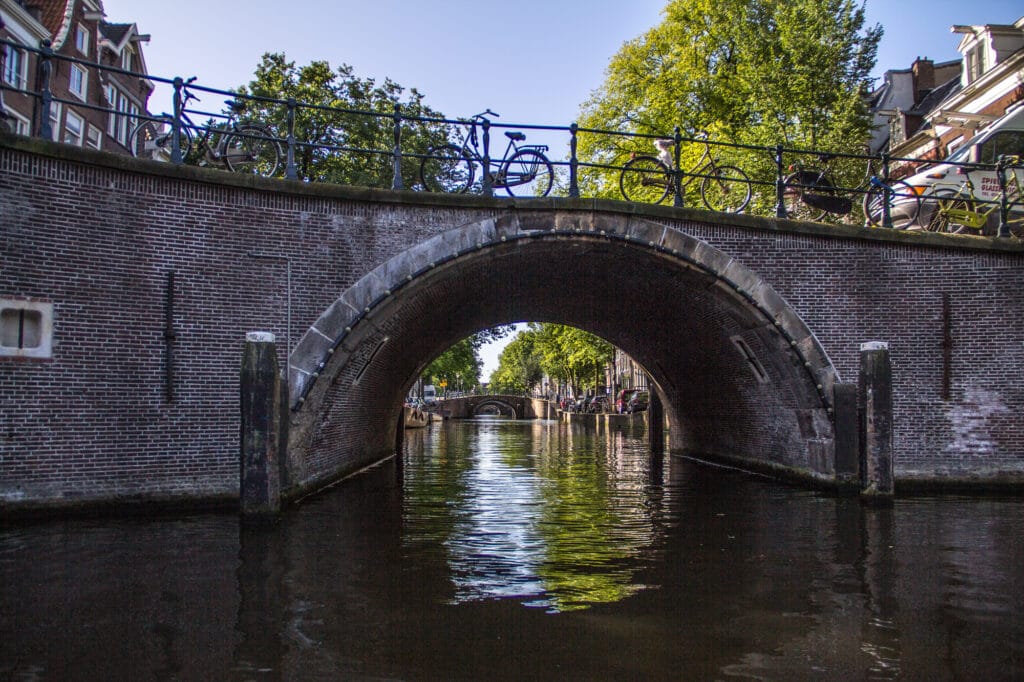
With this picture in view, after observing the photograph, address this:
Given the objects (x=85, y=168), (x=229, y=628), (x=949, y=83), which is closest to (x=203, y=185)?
(x=85, y=168)

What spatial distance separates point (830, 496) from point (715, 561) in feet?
16.6

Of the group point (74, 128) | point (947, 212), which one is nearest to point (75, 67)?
point (74, 128)

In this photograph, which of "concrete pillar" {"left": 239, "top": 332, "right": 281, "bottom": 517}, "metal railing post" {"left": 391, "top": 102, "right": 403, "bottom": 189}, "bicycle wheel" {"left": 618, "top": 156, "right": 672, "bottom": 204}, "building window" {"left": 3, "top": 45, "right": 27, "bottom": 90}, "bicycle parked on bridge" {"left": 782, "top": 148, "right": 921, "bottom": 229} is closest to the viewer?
"concrete pillar" {"left": 239, "top": 332, "right": 281, "bottom": 517}

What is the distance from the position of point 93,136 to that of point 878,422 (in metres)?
28.8

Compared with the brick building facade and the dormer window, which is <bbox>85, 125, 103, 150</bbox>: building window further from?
the dormer window

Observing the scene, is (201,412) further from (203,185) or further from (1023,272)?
(1023,272)

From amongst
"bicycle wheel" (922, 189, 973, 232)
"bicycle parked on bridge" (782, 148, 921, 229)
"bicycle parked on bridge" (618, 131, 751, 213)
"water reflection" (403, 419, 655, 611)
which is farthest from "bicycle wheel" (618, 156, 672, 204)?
"water reflection" (403, 419, 655, 611)

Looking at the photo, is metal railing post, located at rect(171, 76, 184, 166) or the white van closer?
metal railing post, located at rect(171, 76, 184, 166)

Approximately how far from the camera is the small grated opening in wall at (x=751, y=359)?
13909 mm

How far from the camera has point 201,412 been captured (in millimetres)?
10695

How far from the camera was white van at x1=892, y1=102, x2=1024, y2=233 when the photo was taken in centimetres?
1455

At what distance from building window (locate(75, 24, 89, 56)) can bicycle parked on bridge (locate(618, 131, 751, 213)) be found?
900 inches

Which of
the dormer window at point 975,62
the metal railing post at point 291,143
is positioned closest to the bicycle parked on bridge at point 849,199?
the metal railing post at point 291,143

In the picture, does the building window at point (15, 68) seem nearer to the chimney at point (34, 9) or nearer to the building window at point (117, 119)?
the chimney at point (34, 9)
